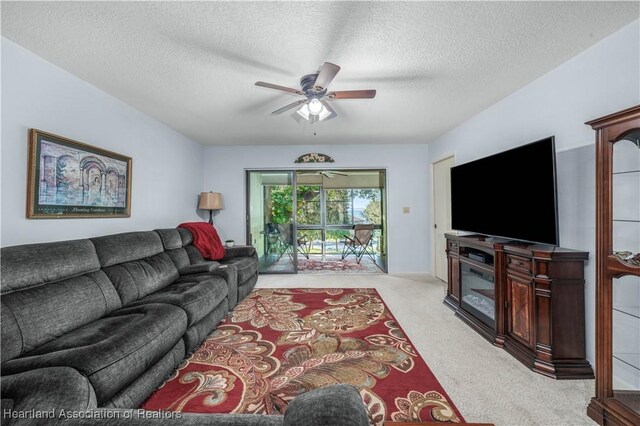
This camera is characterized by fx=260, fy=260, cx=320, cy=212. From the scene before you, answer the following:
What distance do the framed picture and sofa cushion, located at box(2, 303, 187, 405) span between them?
108cm

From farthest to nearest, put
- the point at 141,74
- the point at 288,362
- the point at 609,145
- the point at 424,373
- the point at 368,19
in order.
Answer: the point at 141,74 → the point at 288,362 → the point at 424,373 → the point at 368,19 → the point at 609,145

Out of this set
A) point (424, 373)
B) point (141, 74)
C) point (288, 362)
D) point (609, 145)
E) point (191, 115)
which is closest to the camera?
point (609, 145)

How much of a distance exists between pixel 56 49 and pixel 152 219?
6.51ft

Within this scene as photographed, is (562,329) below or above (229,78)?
below

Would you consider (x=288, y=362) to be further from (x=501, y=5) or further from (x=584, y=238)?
(x=501, y=5)

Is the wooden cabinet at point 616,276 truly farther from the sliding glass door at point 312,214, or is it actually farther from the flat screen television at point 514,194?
the sliding glass door at point 312,214

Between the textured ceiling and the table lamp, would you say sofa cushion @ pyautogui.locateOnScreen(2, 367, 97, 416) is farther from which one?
the table lamp

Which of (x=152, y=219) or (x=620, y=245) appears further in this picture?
(x=152, y=219)

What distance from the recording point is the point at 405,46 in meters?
1.95

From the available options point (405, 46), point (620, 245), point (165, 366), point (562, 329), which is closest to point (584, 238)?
point (620, 245)

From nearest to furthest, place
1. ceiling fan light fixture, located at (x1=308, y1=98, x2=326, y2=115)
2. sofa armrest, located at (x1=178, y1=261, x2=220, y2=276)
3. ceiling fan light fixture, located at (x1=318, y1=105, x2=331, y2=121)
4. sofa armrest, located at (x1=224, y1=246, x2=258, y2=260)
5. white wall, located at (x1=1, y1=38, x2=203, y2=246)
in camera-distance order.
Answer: white wall, located at (x1=1, y1=38, x2=203, y2=246)
ceiling fan light fixture, located at (x1=308, y1=98, x2=326, y2=115)
ceiling fan light fixture, located at (x1=318, y1=105, x2=331, y2=121)
sofa armrest, located at (x1=178, y1=261, x2=220, y2=276)
sofa armrest, located at (x1=224, y1=246, x2=258, y2=260)

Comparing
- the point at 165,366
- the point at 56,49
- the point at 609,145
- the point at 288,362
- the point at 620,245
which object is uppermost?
the point at 56,49

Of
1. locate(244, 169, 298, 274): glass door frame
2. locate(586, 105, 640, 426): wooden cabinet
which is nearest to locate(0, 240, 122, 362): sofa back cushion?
locate(244, 169, 298, 274): glass door frame

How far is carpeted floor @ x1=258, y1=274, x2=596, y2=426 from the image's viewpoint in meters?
1.57
